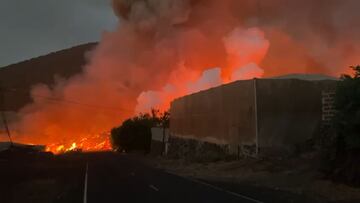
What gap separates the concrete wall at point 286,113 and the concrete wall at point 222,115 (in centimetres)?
80

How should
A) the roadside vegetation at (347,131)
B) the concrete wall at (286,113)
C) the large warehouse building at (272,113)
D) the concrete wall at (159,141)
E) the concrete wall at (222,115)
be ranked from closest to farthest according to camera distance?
the roadside vegetation at (347,131) → the concrete wall at (286,113) → the large warehouse building at (272,113) → the concrete wall at (222,115) → the concrete wall at (159,141)

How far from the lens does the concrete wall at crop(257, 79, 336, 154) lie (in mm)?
36688

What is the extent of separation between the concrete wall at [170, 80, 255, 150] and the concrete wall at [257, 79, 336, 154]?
2.63ft

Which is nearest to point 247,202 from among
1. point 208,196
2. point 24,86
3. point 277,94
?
point 208,196

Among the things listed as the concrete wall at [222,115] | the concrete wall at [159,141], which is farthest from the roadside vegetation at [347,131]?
the concrete wall at [159,141]

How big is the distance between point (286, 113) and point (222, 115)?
692 cm

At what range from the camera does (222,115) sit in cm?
4328

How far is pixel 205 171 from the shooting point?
35.6 meters

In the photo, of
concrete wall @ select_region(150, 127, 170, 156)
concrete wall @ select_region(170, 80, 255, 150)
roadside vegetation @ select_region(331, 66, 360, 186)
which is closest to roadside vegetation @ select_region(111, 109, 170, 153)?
concrete wall @ select_region(150, 127, 170, 156)

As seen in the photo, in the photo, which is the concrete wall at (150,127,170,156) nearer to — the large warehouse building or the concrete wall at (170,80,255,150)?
the concrete wall at (170,80,255,150)

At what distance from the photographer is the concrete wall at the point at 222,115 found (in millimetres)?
38125

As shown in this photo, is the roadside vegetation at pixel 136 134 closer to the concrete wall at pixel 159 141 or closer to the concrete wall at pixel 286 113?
the concrete wall at pixel 159 141

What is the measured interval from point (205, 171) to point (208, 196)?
703 inches

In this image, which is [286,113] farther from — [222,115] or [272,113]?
[222,115]
